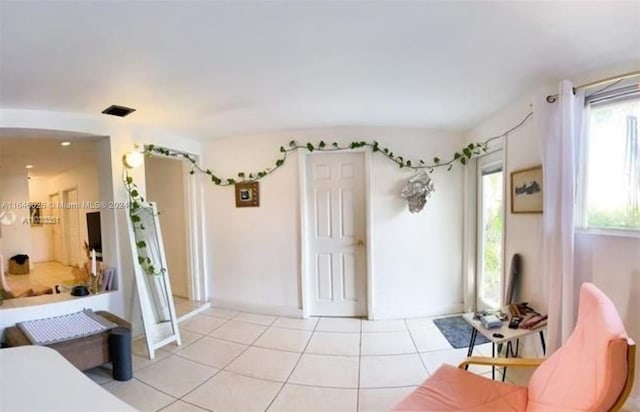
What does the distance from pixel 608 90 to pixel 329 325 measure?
2.99m

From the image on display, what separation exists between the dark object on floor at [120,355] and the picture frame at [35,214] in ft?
13.2

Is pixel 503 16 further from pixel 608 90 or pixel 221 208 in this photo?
pixel 221 208

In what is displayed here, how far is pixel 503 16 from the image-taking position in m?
1.41

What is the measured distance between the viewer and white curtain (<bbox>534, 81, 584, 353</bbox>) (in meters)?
1.76

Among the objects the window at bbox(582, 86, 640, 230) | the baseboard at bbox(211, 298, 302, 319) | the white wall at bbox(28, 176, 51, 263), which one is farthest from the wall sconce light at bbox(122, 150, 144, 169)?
the white wall at bbox(28, 176, 51, 263)

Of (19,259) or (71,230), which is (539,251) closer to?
(71,230)

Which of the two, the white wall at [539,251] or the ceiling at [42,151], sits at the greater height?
the ceiling at [42,151]

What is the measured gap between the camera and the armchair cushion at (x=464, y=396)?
1.50 metres

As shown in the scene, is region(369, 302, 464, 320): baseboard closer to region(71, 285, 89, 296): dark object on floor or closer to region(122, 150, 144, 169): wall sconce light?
region(71, 285, 89, 296): dark object on floor

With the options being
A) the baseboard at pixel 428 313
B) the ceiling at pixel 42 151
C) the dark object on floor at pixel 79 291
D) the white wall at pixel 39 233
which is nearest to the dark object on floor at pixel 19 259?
the white wall at pixel 39 233

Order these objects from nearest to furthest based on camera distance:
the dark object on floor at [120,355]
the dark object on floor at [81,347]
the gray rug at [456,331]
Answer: the dark object on floor at [81,347] < the dark object on floor at [120,355] < the gray rug at [456,331]

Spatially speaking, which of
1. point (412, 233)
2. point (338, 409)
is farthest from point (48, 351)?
point (412, 233)

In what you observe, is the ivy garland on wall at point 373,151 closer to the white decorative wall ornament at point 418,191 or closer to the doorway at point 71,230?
the white decorative wall ornament at point 418,191

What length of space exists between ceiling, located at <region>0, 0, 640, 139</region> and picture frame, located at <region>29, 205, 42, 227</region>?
11.7 feet
